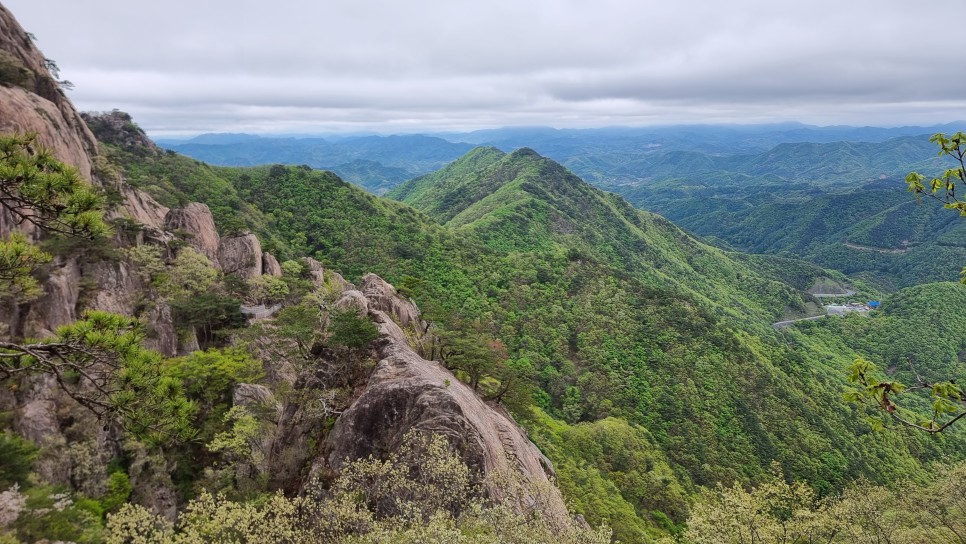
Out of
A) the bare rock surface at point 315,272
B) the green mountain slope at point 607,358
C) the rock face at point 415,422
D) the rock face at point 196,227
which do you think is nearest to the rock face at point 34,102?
the rock face at point 196,227

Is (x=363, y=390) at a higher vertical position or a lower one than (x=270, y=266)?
lower

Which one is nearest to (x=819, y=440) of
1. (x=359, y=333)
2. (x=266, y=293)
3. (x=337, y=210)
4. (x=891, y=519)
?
(x=891, y=519)

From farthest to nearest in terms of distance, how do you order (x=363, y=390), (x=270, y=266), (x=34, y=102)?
(x=270, y=266)
(x=34, y=102)
(x=363, y=390)

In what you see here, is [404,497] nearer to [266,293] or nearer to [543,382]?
[266,293]

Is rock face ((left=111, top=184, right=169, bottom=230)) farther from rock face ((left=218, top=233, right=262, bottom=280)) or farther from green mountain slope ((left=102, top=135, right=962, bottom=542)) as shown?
green mountain slope ((left=102, top=135, right=962, bottom=542))

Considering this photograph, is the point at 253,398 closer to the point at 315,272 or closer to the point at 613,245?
the point at 315,272

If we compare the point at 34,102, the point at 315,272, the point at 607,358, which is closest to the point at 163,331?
the point at 315,272

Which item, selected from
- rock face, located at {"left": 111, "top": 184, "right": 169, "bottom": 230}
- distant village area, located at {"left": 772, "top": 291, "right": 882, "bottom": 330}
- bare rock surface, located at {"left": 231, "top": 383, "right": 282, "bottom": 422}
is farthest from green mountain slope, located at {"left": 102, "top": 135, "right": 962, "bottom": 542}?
distant village area, located at {"left": 772, "top": 291, "right": 882, "bottom": 330}
